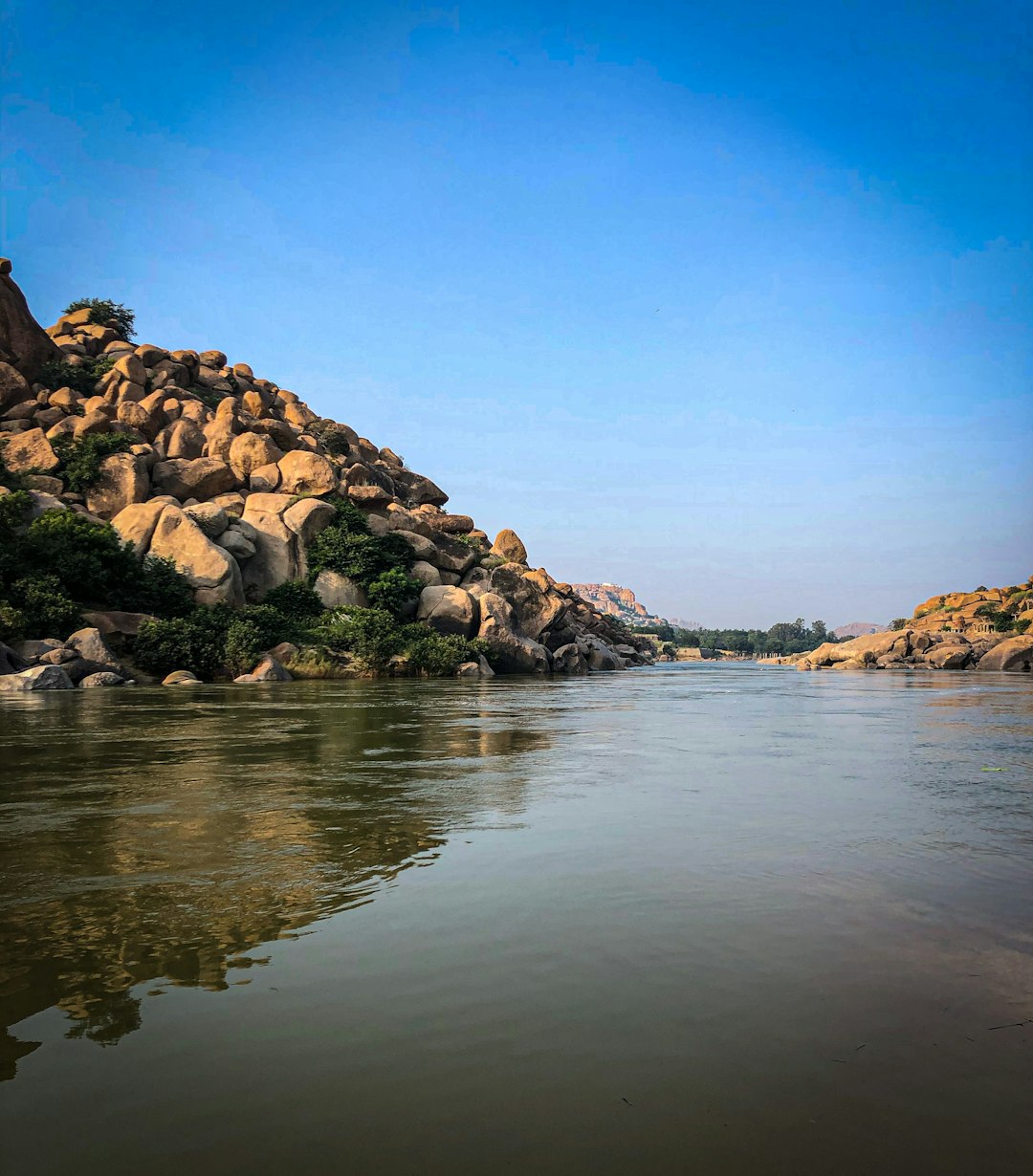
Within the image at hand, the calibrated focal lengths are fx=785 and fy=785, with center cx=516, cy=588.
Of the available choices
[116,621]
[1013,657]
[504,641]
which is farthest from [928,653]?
[116,621]

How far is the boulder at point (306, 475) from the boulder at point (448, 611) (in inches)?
293

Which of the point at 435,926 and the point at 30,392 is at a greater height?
the point at 30,392

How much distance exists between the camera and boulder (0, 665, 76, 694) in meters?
19.3

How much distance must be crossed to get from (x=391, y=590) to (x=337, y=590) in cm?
252

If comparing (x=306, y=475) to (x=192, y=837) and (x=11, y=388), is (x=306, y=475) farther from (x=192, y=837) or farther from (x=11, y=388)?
(x=192, y=837)

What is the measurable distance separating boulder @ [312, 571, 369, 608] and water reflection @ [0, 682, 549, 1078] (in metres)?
23.7

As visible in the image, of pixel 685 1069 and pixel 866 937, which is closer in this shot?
pixel 685 1069

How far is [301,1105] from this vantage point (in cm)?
212

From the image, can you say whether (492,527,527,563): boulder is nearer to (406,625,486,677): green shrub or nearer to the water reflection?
(406,625,486,677): green shrub

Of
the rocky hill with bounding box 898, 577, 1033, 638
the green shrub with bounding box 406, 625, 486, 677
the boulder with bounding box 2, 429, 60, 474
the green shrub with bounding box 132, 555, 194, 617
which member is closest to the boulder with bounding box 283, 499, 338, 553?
Result: the green shrub with bounding box 406, 625, 486, 677

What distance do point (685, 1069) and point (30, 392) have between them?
45.1 m

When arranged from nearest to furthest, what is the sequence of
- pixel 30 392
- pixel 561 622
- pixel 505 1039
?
pixel 505 1039, pixel 30 392, pixel 561 622

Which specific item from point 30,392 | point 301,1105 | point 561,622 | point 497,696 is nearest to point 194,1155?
point 301,1105

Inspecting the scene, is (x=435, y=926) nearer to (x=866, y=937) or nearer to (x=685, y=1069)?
(x=685, y=1069)
